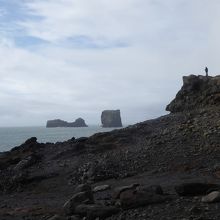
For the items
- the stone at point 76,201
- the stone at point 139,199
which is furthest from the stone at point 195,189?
the stone at point 76,201

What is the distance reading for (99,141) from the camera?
30734mm

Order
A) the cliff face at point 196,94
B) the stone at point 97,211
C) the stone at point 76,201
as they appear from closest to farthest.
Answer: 1. the stone at point 97,211
2. the stone at point 76,201
3. the cliff face at point 196,94

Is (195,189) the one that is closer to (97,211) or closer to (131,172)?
(97,211)

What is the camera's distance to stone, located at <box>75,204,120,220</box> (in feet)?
46.0

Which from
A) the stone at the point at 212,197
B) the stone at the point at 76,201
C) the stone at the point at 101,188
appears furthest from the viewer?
the stone at the point at 101,188

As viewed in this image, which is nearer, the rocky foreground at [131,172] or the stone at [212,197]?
the stone at [212,197]

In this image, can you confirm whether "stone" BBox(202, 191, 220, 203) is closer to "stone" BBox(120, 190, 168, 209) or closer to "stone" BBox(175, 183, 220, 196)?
"stone" BBox(175, 183, 220, 196)

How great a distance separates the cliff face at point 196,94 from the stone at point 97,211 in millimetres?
19939

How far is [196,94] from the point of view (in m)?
35.7

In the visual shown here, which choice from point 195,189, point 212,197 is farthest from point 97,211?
point 212,197

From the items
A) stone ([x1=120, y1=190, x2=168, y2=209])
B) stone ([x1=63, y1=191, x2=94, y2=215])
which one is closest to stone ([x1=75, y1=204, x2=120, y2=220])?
stone ([x1=120, y1=190, x2=168, y2=209])

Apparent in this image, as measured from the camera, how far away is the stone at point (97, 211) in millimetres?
14031

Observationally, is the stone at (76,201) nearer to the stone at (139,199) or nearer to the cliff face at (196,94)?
the stone at (139,199)

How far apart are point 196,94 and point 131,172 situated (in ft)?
46.6
